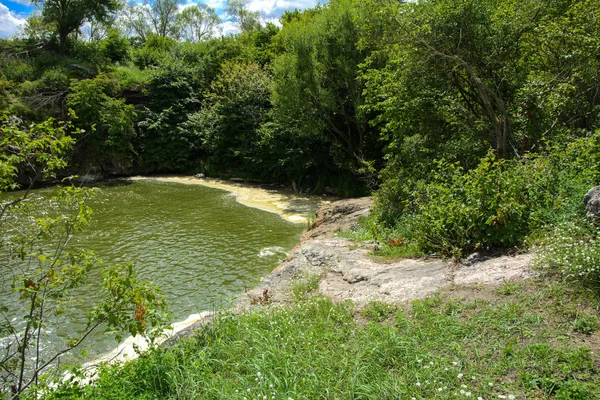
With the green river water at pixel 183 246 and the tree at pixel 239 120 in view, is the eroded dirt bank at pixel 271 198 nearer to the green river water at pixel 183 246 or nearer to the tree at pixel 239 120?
the green river water at pixel 183 246

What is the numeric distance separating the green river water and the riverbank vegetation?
9.85 feet

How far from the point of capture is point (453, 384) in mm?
2941

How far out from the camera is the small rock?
434 cm

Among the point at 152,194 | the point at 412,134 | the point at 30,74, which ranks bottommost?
the point at 152,194

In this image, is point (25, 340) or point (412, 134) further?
point (412, 134)

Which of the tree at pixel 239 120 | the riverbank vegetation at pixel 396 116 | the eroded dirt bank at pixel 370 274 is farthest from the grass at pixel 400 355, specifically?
the tree at pixel 239 120

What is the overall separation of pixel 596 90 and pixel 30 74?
91.6ft

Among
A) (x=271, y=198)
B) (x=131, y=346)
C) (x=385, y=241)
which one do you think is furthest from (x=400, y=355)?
(x=271, y=198)

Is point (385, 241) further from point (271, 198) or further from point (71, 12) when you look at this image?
point (71, 12)

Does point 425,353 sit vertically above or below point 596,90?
below

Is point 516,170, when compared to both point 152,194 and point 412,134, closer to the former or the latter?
point 412,134

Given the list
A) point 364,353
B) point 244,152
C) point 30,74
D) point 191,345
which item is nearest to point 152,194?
point 244,152

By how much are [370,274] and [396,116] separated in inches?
222

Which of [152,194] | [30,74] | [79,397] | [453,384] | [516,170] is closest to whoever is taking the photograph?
[453,384]
